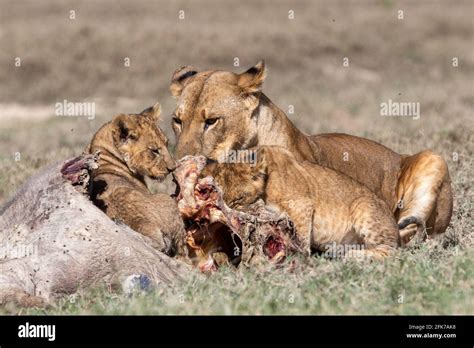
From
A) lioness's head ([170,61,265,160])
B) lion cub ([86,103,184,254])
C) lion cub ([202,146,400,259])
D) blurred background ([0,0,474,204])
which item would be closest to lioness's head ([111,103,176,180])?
lion cub ([86,103,184,254])

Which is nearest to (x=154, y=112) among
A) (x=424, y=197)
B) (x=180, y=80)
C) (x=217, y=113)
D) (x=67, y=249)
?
(x=180, y=80)

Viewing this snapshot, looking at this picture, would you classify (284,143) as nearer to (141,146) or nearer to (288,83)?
(141,146)

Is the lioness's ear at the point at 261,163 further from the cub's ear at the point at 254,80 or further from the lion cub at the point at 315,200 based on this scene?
the cub's ear at the point at 254,80

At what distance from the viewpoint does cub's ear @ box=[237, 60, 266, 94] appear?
852 centimetres

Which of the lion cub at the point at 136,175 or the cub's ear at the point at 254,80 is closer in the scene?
the lion cub at the point at 136,175

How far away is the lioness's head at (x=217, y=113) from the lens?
8320 millimetres

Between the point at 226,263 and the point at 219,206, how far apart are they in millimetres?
466

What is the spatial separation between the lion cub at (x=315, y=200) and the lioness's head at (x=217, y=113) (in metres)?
0.63

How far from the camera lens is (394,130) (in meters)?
13.6

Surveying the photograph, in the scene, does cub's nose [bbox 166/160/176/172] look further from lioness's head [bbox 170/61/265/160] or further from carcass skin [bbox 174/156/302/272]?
carcass skin [bbox 174/156/302/272]

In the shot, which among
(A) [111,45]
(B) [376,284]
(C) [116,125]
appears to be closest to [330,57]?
(A) [111,45]

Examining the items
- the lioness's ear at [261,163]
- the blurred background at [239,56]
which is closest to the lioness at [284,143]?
the lioness's ear at [261,163]

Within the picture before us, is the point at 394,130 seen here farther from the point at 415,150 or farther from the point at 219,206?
the point at 219,206

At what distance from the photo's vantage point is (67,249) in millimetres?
Result: 6840
